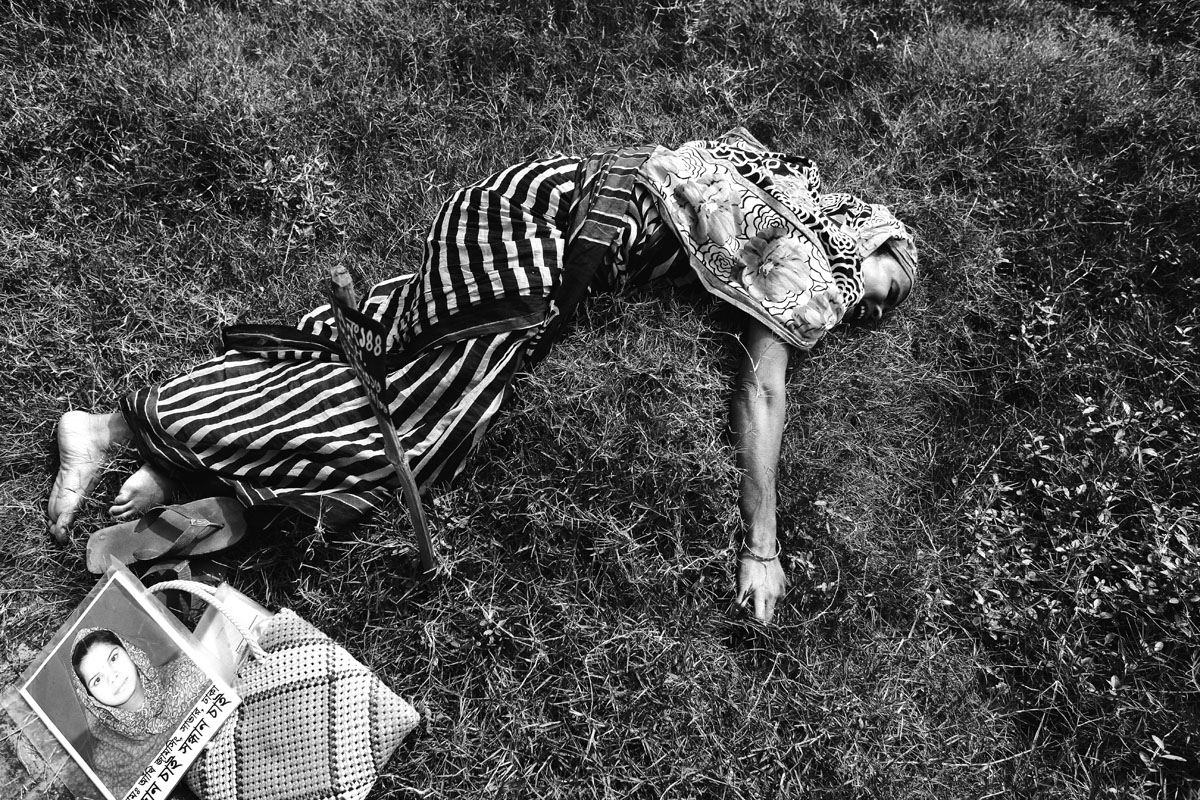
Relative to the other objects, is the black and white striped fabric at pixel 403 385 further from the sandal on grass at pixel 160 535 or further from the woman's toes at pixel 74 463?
the woman's toes at pixel 74 463

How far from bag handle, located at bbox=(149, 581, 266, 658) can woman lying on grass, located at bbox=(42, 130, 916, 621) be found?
11.3 inches

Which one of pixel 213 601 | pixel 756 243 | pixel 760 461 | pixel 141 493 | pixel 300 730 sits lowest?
pixel 300 730

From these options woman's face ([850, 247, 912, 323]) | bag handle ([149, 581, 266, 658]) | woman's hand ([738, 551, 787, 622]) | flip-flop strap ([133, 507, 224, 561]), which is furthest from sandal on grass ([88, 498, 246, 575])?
woman's face ([850, 247, 912, 323])

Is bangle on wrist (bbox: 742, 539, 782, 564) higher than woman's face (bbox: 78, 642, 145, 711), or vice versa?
woman's face (bbox: 78, 642, 145, 711)

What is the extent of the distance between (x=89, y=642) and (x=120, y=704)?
0.20m

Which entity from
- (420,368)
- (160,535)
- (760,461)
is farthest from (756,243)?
(160,535)

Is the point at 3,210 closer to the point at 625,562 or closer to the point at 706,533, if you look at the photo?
the point at 625,562

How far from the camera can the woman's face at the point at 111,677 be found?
6.97 feet

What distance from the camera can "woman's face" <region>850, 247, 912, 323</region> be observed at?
291 centimetres

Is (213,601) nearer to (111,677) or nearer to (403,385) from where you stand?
(111,677)

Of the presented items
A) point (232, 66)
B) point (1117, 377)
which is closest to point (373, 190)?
point (232, 66)

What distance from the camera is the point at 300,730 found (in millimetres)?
2240

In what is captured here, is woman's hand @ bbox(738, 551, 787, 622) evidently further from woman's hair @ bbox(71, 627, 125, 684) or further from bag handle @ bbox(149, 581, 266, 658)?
woman's hair @ bbox(71, 627, 125, 684)

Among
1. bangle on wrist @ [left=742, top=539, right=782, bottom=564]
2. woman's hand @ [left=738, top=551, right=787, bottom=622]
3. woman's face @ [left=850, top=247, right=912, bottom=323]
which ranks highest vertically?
woman's face @ [left=850, top=247, right=912, bottom=323]
